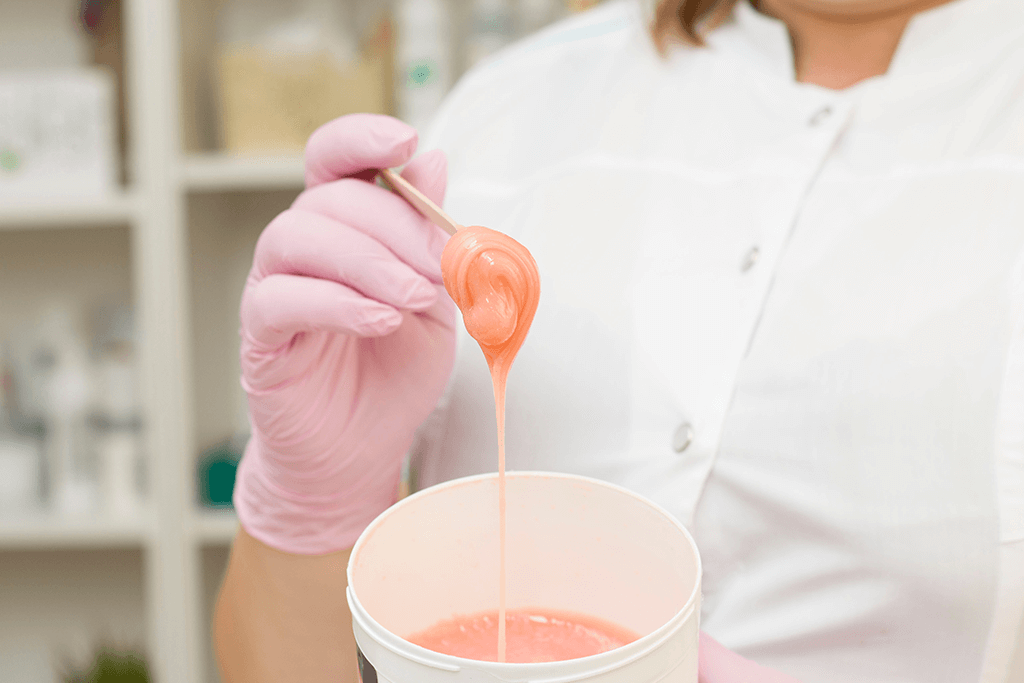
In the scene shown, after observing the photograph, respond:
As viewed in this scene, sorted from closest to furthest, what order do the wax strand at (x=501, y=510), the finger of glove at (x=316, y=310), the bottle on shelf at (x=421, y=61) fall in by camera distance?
the wax strand at (x=501, y=510)
the finger of glove at (x=316, y=310)
the bottle on shelf at (x=421, y=61)

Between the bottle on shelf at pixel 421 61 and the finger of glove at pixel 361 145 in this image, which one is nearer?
the finger of glove at pixel 361 145

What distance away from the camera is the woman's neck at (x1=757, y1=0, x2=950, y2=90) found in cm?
71

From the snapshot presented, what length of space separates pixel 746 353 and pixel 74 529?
129cm

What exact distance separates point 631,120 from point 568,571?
445 millimetres

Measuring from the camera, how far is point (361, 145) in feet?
1.86

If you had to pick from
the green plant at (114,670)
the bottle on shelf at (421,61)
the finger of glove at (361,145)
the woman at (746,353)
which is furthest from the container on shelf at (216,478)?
the finger of glove at (361,145)

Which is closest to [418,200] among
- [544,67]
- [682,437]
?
[682,437]

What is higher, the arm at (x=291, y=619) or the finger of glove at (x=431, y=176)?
the finger of glove at (x=431, y=176)

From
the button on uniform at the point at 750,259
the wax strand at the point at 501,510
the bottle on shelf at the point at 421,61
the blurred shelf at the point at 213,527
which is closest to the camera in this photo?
the wax strand at the point at 501,510

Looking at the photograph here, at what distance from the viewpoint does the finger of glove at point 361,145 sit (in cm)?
56

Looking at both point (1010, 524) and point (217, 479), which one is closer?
point (1010, 524)

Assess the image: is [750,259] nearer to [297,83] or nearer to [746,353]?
[746,353]

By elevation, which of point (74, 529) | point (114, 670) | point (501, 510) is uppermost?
point (501, 510)

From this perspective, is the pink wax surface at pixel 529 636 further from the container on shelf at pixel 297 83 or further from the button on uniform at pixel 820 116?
the container on shelf at pixel 297 83
